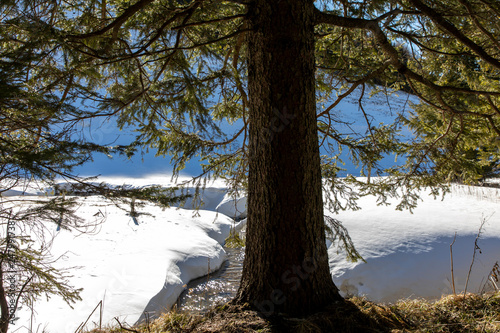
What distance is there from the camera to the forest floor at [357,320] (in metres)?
2.45

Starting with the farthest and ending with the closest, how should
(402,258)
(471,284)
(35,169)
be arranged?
(402,258) < (471,284) < (35,169)

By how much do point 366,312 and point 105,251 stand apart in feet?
20.0

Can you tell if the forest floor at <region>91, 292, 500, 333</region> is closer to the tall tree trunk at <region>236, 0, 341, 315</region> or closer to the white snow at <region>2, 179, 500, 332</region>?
the tall tree trunk at <region>236, 0, 341, 315</region>

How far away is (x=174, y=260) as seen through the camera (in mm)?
7344

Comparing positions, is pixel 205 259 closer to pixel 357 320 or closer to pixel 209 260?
pixel 209 260

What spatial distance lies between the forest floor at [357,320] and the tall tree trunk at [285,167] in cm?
16

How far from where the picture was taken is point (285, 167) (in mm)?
2641

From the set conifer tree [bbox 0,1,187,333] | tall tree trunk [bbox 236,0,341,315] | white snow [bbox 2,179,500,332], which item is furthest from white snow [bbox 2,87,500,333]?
tall tree trunk [bbox 236,0,341,315]

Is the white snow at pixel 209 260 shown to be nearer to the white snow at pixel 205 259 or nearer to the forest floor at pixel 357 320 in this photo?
the white snow at pixel 205 259

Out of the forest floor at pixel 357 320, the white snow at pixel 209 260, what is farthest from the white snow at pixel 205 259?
the forest floor at pixel 357 320

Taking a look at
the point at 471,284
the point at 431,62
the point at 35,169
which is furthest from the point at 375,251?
the point at 35,169

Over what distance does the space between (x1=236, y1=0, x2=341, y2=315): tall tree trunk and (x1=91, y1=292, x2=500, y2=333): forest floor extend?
6.5 inches

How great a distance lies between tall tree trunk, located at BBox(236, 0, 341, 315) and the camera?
8.66ft

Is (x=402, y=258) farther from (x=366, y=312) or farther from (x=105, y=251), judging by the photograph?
(x=105, y=251)
